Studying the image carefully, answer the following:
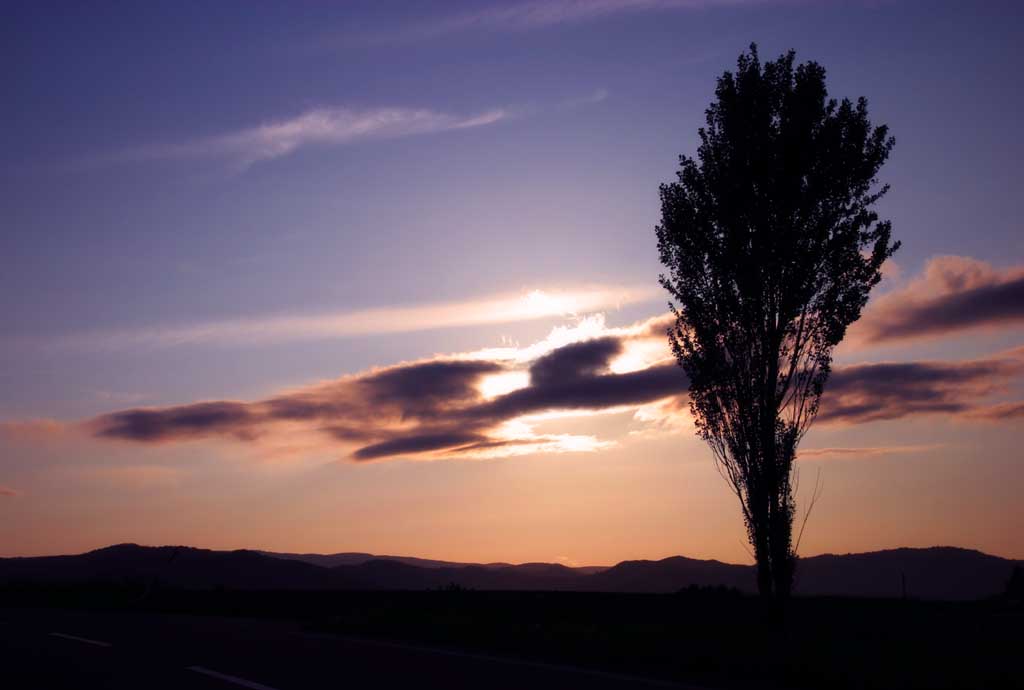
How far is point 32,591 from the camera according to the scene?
121 ft

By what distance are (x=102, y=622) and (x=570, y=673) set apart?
1423cm

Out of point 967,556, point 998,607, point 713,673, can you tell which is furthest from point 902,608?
point 967,556

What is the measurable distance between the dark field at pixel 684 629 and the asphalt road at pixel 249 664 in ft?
3.49

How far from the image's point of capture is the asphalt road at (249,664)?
1026 cm

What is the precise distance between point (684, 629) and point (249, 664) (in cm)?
740

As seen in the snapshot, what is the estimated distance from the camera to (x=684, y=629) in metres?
15.7

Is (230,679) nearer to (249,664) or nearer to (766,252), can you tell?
(249,664)

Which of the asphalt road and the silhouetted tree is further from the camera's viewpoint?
the silhouetted tree

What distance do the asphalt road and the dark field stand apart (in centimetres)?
106

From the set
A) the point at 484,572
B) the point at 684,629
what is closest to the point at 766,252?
the point at 684,629

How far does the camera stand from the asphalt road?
10.3m

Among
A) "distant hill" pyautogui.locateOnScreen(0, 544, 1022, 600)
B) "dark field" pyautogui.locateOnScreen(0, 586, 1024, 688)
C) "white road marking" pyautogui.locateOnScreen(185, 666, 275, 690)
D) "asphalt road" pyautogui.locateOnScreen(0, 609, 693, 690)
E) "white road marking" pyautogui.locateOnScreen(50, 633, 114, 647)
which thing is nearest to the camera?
"white road marking" pyautogui.locateOnScreen(185, 666, 275, 690)

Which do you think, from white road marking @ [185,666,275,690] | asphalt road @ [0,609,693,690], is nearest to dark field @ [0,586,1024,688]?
asphalt road @ [0,609,693,690]

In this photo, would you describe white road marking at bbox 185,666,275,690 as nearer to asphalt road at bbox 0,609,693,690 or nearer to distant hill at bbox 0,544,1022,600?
asphalt road at bbox 0,609,693,690
